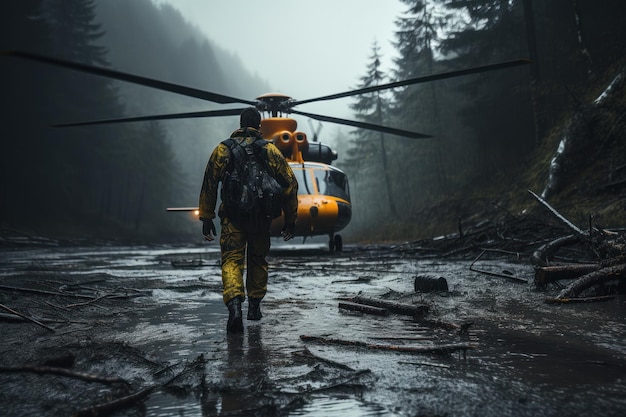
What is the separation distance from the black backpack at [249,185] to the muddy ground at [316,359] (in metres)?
0.93

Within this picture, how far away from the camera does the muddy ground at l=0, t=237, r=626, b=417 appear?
1.68 m

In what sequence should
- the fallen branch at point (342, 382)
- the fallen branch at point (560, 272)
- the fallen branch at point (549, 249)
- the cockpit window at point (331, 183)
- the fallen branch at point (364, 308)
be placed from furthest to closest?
1. the cockpit window at point (331, 183)
2. the fallen branch at point (549, 249)
3. the fallen branch at point (560, 272)
4. the fallen branch at point (364, 308)
5. the fallen branch at point (342, 382)

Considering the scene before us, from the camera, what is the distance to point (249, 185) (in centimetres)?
370

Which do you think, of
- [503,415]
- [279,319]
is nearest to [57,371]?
[503,415]

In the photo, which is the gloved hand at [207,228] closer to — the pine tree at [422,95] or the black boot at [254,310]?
the black boot at [254,310]

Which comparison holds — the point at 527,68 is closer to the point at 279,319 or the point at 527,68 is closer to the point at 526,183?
the point at 526,183

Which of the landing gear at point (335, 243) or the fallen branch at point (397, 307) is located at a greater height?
the landing gear at point (335, 243)

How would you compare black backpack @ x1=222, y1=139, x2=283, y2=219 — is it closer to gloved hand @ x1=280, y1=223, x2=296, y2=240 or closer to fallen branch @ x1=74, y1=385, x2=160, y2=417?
gloved hand @ x1=280, y1=223, x2=296, y2=240

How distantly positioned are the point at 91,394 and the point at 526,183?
18.5m

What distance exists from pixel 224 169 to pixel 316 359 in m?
2.04

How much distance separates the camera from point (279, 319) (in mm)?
3527

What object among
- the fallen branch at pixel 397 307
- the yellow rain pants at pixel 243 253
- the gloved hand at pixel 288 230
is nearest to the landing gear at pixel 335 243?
the gloved hand at pixel 288 230

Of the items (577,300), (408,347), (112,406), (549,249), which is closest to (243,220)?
(408,347)

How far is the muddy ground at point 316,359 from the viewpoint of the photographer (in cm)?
168
